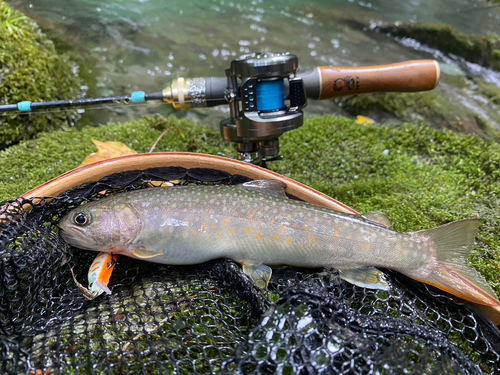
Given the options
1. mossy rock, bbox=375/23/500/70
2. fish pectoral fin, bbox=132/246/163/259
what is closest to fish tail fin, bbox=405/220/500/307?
fish pectoral fin, bbox=132/246/163/259

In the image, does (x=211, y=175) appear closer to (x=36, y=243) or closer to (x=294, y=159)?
(x=36, y=243)

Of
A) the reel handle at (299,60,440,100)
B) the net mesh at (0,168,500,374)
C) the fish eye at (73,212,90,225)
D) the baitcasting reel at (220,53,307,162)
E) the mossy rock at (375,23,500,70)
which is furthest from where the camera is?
the mossy rock at (375,23,500,70)

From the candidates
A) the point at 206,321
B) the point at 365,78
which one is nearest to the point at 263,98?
the point at 365,78

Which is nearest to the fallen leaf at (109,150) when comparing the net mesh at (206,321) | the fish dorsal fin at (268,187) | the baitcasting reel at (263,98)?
the net mesh at (206,321)

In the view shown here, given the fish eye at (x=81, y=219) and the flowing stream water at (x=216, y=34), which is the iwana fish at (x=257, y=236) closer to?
the fish eye at (x=81, y=219)

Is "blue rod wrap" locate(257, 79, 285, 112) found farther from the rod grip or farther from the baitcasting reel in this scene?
the rod grip

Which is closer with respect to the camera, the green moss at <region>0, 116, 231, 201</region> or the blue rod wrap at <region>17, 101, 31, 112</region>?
the blue rod wrap at <region>17, 101, 31, 112</region>

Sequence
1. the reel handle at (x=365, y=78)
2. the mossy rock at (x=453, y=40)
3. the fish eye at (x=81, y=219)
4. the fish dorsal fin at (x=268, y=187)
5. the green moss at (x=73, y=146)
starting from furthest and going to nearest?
the mossy rock at (x=453, y=40) < the green moss at (x=73, y=146) < the reel handle at (x=365, y=78) < the fish dorsal fin at (x=268, y=187) < the fish eye at (x=81, y=219)
